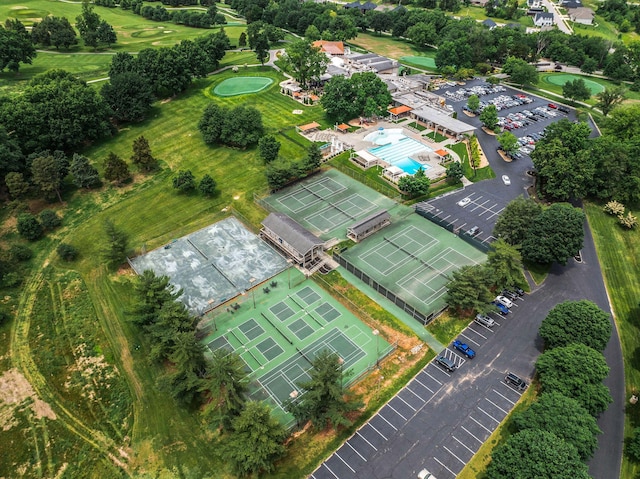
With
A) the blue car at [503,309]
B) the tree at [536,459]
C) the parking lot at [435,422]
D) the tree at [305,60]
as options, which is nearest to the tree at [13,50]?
the tree at [305,60]

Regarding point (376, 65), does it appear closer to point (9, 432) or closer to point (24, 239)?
point (24, 239)

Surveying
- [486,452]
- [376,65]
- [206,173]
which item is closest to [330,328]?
[486,452]

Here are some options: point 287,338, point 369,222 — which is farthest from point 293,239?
point 287,338

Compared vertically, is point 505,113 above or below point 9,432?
above

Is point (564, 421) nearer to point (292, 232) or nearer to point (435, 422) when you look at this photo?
point (435, 422)

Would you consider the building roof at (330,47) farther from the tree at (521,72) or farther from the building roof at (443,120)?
the tree at (521,72)
